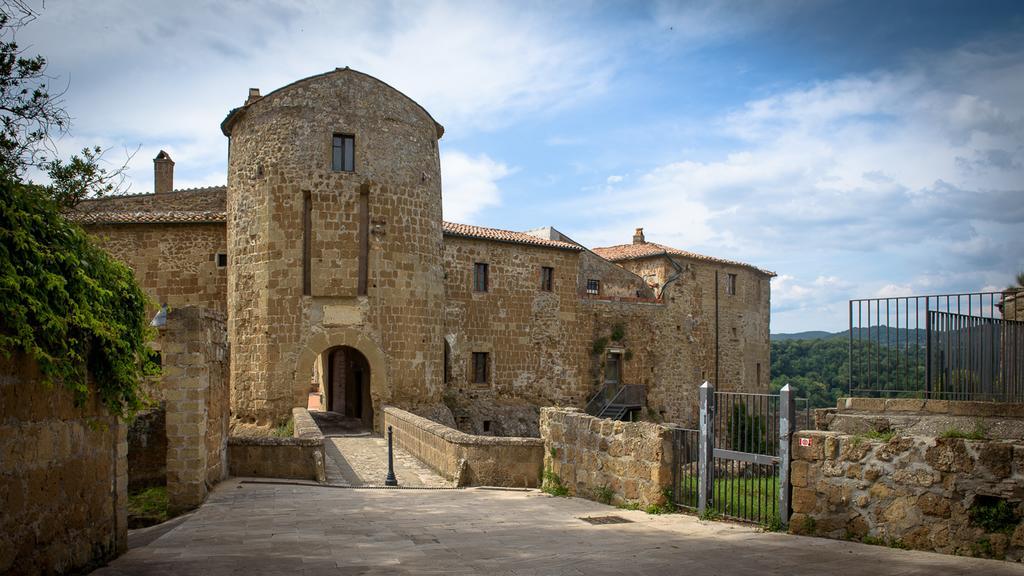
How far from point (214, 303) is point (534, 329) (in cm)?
1186

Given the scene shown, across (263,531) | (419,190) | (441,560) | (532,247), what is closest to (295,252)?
(419,190)

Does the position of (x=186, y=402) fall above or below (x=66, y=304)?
below

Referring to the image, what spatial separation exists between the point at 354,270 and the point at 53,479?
16.9 metres

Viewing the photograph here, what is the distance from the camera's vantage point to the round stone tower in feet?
72.0

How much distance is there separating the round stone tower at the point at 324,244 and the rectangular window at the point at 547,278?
8.15m

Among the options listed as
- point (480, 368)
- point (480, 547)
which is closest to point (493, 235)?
point (480, 368)

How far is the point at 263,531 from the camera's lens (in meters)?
7.92

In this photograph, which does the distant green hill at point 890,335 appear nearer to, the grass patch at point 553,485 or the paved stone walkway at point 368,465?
the grass patch at point 553,485

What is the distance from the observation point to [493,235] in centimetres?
2969

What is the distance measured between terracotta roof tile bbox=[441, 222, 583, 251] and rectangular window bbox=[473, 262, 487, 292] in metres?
1.06

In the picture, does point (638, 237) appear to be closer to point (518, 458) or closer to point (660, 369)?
point (660, 369)

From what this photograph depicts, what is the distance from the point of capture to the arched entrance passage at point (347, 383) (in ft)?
83.8

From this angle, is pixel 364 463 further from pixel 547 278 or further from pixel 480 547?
pixel 547 278

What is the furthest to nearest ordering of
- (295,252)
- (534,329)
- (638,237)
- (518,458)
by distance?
(638,237)
(534,329)
(295,252)
(518,458)
